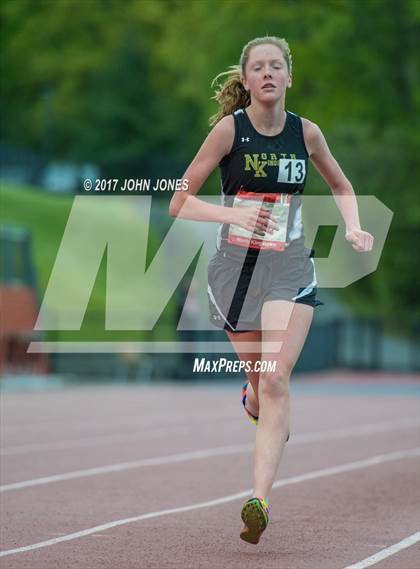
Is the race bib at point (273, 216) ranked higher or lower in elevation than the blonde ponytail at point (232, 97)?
lower

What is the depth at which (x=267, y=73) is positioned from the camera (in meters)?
7.53

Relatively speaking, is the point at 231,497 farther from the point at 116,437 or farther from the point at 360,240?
the point at 116,437

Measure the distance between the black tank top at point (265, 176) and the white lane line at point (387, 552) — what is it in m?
1.62

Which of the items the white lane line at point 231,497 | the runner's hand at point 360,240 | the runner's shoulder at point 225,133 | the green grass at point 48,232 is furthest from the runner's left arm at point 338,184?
the green grass at point 48,232

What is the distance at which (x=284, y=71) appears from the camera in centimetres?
755

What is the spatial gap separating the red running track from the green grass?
17.6m

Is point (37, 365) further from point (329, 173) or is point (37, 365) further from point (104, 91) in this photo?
point (104, 91)

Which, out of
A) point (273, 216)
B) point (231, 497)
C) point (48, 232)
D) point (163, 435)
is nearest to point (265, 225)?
point (273, 216)

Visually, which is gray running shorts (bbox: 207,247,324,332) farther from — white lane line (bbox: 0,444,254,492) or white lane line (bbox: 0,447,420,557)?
A: white lane line (bbox: 0,444,254,492)

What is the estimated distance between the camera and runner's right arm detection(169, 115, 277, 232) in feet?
24.2

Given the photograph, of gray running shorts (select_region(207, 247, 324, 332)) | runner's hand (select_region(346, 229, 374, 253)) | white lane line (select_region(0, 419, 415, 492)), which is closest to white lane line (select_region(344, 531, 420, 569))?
gray running shorts (select_region(207, 247, 324, 332))

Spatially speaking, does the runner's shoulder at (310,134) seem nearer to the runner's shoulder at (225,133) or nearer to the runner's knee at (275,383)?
the runner's shoulder at (225,133)

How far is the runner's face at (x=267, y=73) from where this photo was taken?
24.6 ft

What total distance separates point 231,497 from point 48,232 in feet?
138
